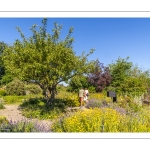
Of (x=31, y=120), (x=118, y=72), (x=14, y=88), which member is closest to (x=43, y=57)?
(x=31, y=120)

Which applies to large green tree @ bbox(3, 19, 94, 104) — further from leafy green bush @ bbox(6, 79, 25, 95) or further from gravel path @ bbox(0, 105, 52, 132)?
leafy green bush @ bbox(6, 79, 25, 95)

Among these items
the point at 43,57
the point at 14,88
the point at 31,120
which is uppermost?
the point at 43,57

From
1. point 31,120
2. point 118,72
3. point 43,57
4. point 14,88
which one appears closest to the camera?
point 31,120

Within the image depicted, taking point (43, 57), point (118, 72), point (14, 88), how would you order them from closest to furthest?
point (43, 57) < point (14, 88) < point (118, 72)

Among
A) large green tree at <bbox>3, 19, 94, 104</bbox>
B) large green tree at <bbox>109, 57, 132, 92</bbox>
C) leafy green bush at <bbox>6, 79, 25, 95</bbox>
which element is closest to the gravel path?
large green tree at <bbox>3, 19, 94, 104</bbox>

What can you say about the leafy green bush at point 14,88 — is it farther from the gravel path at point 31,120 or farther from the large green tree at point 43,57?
the large green tree at point 43,57

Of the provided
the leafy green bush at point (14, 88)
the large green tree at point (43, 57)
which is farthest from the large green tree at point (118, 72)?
the large green tree at point (43, 57)

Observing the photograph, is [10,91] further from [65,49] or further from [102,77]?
[65,49]

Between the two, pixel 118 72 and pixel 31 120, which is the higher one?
pixel 118 72

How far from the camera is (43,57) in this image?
8422 millimetres

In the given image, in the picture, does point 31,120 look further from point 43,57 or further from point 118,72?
point 118,72

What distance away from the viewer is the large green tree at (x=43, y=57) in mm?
8258

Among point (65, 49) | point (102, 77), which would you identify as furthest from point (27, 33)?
point (102, 77)
